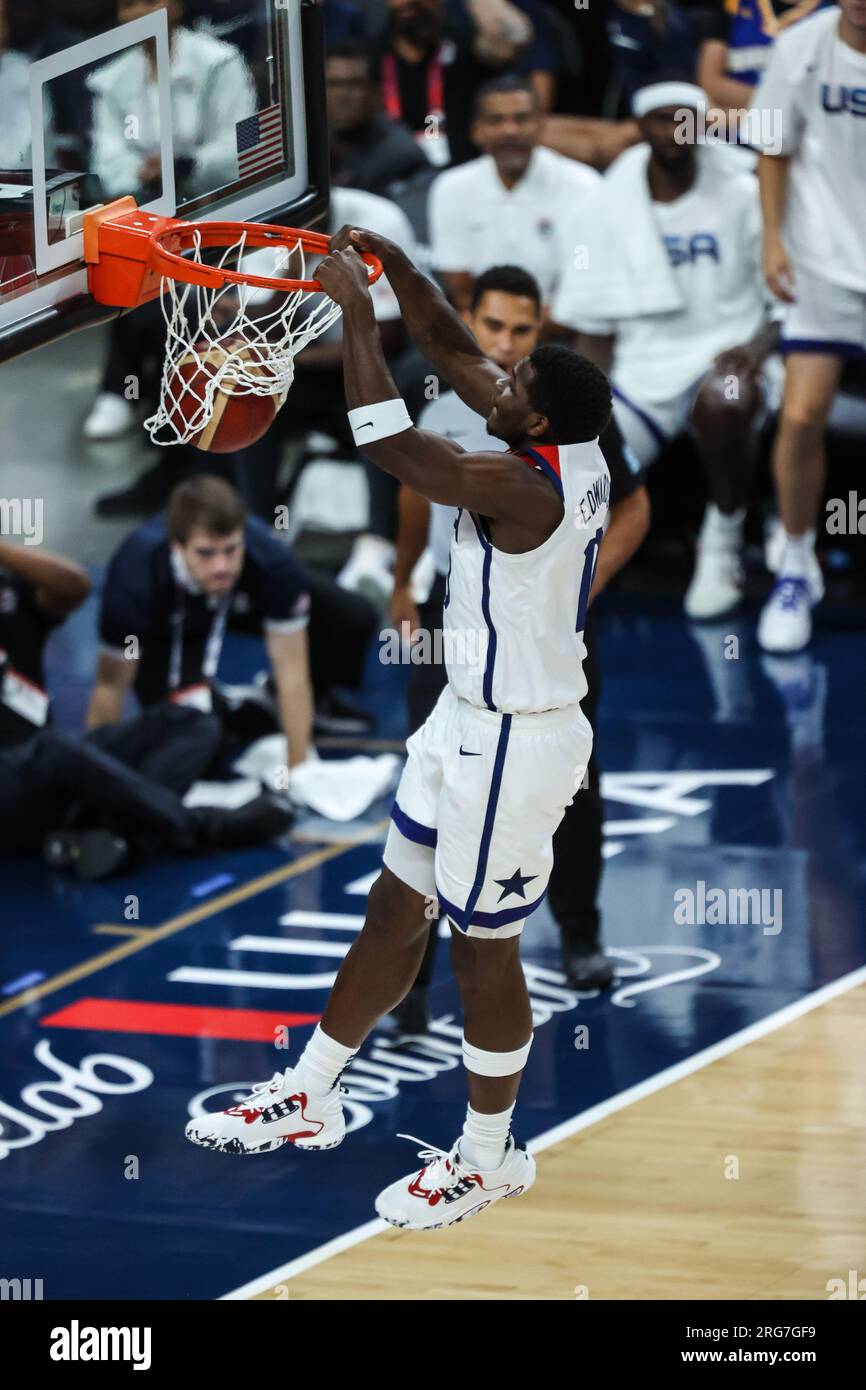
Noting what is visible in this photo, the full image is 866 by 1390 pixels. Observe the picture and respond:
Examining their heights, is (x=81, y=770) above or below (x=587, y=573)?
below

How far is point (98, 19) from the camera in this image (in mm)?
11930

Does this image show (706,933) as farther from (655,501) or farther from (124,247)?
(655,501)

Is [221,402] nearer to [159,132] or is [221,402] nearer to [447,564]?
[159,132]

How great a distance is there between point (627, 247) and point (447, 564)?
14.0 feet

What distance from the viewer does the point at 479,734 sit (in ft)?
15.8

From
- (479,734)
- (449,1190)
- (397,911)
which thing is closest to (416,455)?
(479,734)

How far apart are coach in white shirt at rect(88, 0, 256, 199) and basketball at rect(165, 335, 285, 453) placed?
508 millimetres

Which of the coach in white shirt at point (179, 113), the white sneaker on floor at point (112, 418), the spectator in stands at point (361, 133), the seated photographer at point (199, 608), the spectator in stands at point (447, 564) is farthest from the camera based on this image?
the white sneaker on floor at point (112, 418)

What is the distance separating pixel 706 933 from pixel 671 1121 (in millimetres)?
1307

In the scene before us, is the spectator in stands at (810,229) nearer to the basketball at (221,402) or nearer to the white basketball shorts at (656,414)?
the white basketball shorts at (656,414)

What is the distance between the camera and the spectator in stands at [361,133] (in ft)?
35.2

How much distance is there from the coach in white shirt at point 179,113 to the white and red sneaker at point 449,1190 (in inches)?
90.7

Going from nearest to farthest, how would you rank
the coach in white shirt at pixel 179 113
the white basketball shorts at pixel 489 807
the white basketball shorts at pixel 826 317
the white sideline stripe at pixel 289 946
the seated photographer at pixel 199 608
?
the white basketball shorts at pixel 489 807, the coach in white shirt at pixel 179 113, the white sideline stripe at pixel 289 946, the seated photographer at pixel 199 608, the white basketball shorts at pixel 826 317

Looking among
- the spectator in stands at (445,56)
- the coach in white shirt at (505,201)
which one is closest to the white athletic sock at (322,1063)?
the coach in white shirt at (505,201)
